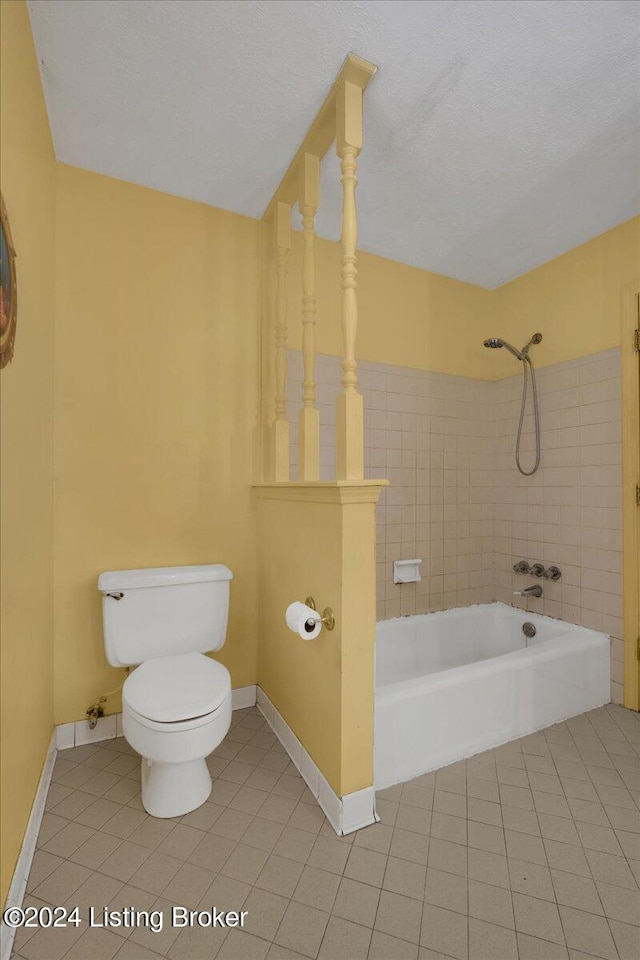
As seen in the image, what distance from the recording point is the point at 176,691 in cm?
141

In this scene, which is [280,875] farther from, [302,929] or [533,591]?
[533,591]

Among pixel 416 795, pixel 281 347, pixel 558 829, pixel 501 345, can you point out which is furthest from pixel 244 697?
pixel 501 345

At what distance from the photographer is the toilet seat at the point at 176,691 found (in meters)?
1.30

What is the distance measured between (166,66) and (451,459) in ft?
7.29

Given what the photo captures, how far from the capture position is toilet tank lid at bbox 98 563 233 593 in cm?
166

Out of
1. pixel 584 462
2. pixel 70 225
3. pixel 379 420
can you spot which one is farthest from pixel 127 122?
pixel 584 462

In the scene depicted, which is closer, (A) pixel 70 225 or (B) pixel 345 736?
(B) pixel 345 736

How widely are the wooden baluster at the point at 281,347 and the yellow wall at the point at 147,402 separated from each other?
7.1 inches

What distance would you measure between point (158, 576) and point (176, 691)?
0.47 metres

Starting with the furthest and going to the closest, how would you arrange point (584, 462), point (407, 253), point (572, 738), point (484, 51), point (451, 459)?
point (451, 459) < point (407, 253) < point (584, 462) < point (572, 738) < point (484, 51)

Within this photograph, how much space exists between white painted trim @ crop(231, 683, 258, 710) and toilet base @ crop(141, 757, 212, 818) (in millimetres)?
593

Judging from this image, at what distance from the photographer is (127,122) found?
1.59 metres

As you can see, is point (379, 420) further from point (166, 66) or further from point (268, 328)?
point (166, 66)

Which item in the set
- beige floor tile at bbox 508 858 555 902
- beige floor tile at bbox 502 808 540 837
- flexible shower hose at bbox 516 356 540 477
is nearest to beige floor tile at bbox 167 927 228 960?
beige floor tile at bbox 508 858 555 902
